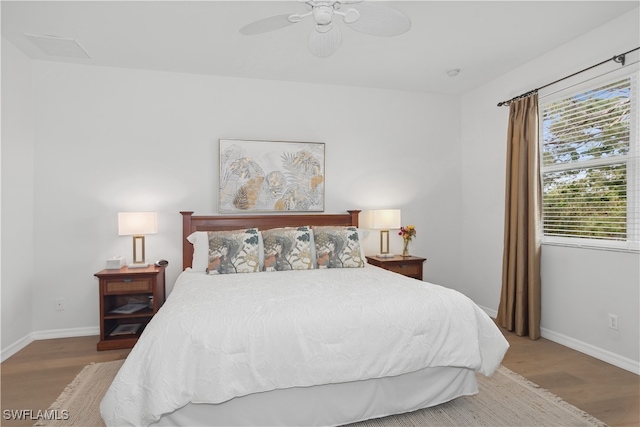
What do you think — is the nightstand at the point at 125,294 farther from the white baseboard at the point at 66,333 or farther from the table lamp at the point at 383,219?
the table lamp at the point at 383,219

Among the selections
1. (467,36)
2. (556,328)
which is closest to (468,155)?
(467,36)

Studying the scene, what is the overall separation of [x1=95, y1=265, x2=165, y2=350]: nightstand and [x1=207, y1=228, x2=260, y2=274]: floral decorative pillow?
2.05 ft

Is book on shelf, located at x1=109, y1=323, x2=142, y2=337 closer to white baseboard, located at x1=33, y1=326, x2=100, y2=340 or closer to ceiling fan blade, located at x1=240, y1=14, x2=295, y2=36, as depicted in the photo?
white baseboard, located at x1=33, y1=326, x2=100, y2=340

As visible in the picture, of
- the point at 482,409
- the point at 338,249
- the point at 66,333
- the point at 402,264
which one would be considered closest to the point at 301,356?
the point at 482,409

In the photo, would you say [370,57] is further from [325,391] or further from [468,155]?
[325,391]

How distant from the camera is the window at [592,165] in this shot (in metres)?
3.00

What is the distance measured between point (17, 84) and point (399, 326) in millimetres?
3865

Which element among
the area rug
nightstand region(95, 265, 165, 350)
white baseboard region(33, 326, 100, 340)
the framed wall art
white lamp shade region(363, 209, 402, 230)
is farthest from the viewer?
white lamp shade region(363, 209, 402, 230)

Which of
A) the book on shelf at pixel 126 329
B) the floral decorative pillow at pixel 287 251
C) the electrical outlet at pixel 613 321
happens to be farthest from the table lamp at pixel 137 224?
the electrical outlet at pixel 613 321

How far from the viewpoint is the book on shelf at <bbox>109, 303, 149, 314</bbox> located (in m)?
3.55

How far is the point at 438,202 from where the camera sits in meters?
4.88

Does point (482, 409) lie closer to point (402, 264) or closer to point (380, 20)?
point (402, 264)

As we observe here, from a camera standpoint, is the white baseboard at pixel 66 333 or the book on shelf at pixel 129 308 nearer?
the book on shelf at pixel 129 308

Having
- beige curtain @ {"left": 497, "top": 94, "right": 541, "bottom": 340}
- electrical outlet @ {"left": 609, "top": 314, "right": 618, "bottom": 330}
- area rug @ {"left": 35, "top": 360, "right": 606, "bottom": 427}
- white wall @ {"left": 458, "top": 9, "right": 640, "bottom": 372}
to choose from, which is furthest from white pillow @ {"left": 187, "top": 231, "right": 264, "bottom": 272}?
electrical outlet @ {"left": 609, "top": 314, "right": 618, "bottom": 330}
